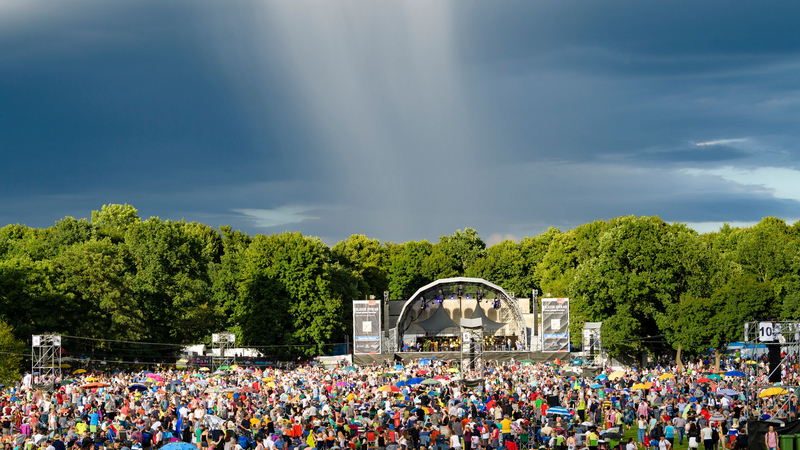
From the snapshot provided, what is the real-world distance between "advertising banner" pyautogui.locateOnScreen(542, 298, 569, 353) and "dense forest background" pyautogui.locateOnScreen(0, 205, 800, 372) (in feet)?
3.46

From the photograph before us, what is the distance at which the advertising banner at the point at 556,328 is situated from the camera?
48.9 m

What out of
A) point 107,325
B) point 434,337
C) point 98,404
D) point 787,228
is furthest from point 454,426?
point 787,228

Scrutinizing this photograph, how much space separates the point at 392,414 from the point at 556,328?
28.5 m

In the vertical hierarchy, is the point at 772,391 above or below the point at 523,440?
above

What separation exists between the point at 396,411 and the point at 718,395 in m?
11.2

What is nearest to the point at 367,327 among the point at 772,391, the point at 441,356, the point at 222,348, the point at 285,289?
A: the point at 441,356

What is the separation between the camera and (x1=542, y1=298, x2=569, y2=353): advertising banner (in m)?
48.9

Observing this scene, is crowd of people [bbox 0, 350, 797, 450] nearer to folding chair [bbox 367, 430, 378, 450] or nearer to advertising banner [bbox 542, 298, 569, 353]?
folding chair [bbox 367, 430, 378, 450]

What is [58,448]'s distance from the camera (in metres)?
15.9

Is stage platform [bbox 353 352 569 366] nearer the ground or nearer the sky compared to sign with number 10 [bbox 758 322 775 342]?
nearer the ground

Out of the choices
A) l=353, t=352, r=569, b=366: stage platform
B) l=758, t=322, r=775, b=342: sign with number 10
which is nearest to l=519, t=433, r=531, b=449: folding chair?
l=758, t=322, r=775, b=342: sign with number 10

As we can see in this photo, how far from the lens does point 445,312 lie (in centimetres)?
5594

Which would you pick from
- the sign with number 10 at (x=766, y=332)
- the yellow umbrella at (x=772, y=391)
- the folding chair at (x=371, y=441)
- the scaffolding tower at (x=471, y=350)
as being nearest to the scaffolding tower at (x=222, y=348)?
the scaffolding tower at (x=471, y=350)

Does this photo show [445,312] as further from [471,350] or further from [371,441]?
[371,441]
